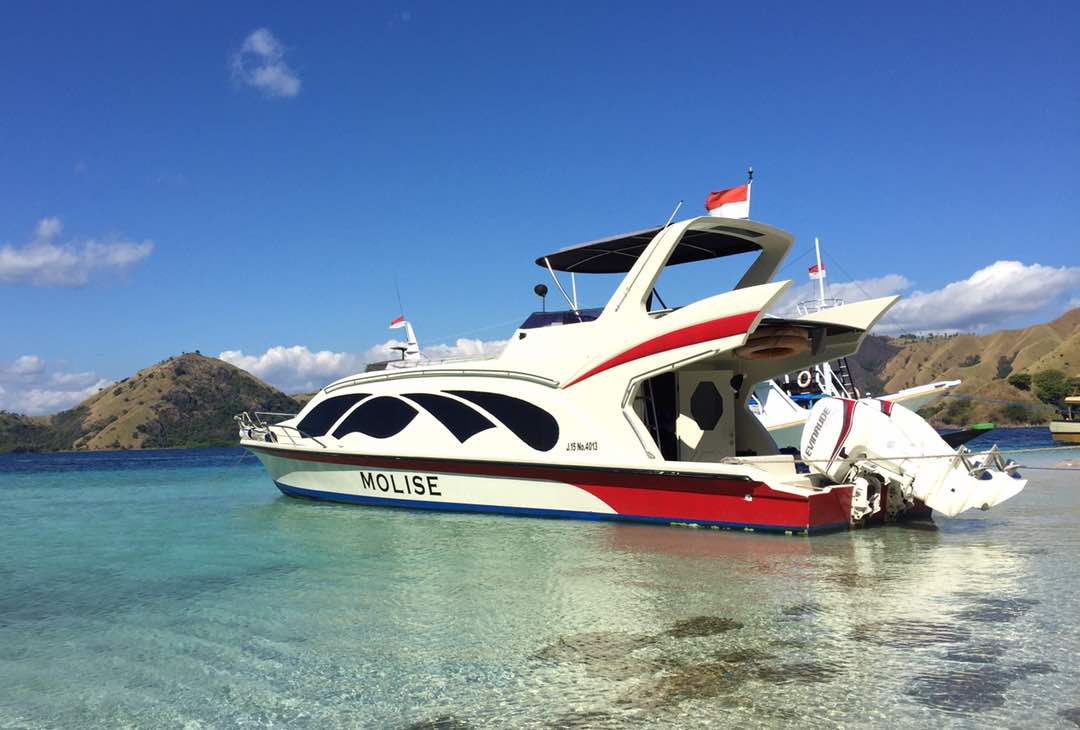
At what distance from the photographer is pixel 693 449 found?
1204 cm

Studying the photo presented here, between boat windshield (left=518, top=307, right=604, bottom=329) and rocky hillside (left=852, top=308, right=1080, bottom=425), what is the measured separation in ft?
307

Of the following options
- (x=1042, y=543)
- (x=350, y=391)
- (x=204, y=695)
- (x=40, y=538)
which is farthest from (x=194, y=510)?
(x=1042, y=543)

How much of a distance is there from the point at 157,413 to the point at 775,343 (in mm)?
98714

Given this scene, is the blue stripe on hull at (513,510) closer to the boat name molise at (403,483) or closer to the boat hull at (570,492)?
the boat hull at (570,492)

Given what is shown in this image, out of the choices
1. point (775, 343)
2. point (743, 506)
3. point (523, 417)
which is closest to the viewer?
point (743, 506)

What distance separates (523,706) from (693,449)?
845cm

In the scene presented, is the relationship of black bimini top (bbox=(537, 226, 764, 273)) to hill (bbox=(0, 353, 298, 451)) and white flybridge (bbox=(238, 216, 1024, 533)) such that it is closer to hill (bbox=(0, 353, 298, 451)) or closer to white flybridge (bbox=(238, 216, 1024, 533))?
white flybridge (bbox=(238, 216, 1024, 533))

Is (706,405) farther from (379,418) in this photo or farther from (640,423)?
(379,418)

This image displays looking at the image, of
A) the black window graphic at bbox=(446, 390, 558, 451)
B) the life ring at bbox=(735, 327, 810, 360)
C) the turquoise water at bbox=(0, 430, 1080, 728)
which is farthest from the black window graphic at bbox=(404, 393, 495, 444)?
the life ring at bbox=(735, 327, 810, 360)

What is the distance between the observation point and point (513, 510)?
1155 cm

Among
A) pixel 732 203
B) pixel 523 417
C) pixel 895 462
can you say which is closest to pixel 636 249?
pixel 732 203

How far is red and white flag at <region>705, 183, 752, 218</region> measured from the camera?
1116 centimetres

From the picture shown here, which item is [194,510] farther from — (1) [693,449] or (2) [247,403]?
(2) [247,403]

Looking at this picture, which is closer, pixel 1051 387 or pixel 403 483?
pixel 403 483
